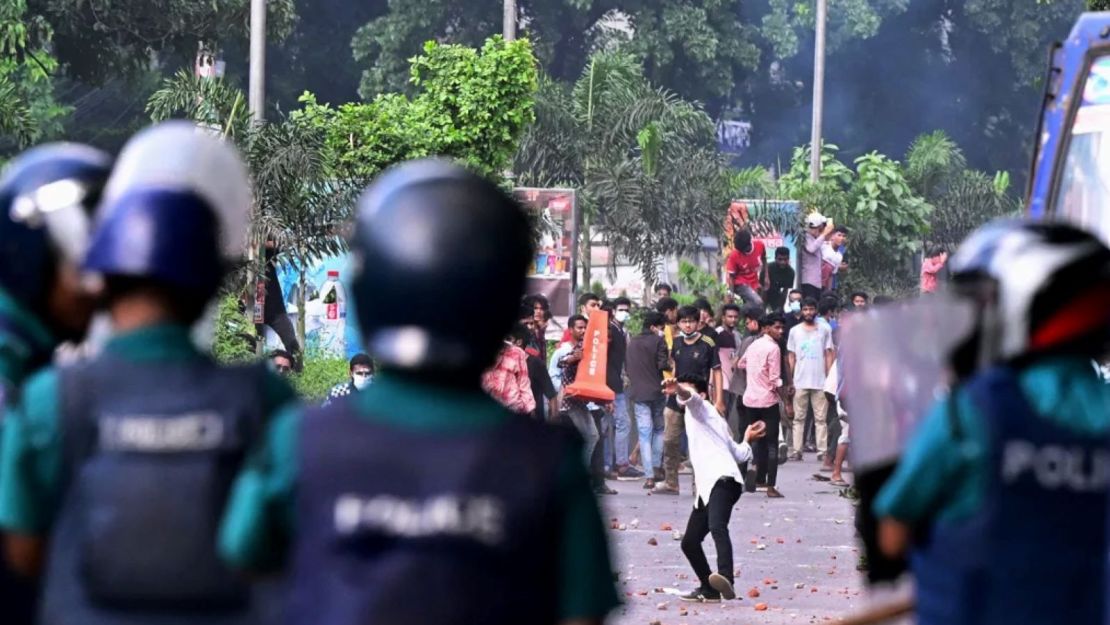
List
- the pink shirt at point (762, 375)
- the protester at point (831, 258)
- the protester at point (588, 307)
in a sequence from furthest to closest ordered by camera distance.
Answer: the protester at point (831, 258)
the protester at point (588, 307)
the pink shirt at point (762, 375)

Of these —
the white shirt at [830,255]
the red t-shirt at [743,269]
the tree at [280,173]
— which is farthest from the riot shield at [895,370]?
the white shirt at [830,255]

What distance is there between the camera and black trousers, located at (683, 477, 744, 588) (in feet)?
41.7

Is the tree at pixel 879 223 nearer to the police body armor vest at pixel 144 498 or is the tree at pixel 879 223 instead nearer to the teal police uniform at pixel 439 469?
the police body armor vest at pixel 144 498

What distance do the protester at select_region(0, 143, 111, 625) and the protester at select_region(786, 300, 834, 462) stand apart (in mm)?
18595

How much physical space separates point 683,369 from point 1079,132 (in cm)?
846

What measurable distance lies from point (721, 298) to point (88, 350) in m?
28.1

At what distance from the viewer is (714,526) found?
12.7 meters

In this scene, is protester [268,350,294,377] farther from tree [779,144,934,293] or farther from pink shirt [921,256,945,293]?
tree [779,144,934,293]

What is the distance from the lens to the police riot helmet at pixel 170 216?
11.5ft

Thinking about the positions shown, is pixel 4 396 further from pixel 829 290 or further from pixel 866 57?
pixel 866 57

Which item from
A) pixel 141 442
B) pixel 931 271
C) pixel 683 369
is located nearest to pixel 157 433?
pixel 141 442

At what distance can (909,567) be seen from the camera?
418 cm

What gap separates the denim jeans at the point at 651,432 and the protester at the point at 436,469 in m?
17.4

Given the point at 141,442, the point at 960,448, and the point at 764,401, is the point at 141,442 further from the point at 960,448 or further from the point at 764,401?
the point at 764,401
